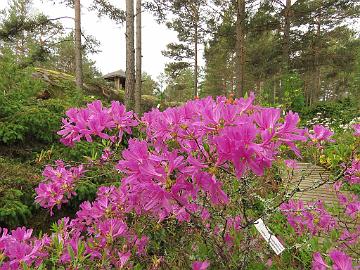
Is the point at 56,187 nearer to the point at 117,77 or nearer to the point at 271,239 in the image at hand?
the point at 271,239

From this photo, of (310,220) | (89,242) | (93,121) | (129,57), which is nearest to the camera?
(93,121)

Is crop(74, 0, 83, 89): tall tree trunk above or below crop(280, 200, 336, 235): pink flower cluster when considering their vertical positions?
above

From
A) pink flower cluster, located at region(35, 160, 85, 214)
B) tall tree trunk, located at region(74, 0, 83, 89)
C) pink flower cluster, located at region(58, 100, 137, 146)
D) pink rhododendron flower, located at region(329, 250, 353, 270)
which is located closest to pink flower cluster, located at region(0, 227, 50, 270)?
pink flower cluster, located at region(35, 160, 85, 214)

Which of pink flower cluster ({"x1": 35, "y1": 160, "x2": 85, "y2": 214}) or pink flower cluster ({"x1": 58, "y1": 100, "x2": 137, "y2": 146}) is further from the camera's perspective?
pink flower cluster ({"x1": 35, "y1": 160, "x2": 85, "y2": 214})

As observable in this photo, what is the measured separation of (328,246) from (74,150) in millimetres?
2795

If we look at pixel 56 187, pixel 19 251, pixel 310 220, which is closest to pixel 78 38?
pixel 56 187

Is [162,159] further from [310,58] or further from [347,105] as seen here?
[310,58]

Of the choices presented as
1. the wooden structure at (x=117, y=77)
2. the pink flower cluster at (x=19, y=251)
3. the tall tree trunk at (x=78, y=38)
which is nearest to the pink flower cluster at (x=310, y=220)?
the pink flower cluster at (x=19, y=251)

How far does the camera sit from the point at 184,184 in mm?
992

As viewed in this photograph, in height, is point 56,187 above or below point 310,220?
above

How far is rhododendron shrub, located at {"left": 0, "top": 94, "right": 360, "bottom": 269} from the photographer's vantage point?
0.98 metres

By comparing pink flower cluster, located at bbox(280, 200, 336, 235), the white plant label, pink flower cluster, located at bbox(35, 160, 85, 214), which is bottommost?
pink flower cluster, located at bbox(280, 200, 336, 235)

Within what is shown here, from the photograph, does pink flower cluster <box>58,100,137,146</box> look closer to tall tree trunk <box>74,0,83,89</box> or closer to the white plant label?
the white plant label

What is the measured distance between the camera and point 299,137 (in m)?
1.01
